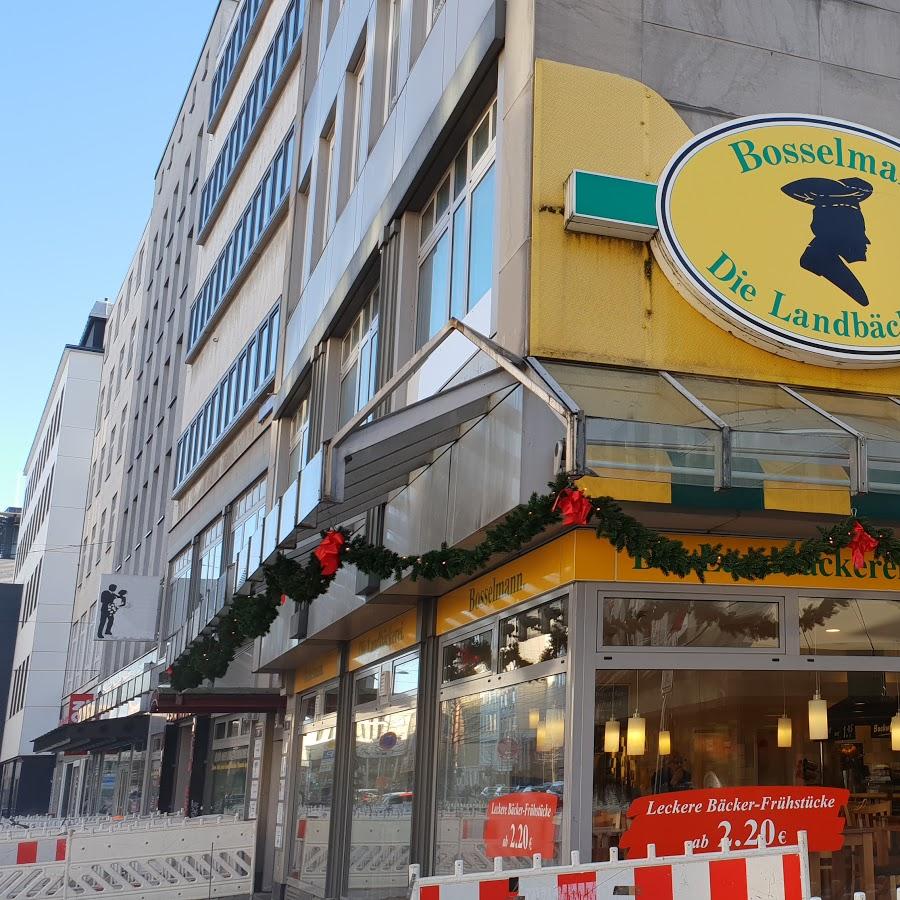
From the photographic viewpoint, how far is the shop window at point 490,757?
943cm

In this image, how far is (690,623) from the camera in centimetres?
939

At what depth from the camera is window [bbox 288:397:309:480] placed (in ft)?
63.2

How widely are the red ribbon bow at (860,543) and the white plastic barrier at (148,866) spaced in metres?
10.5

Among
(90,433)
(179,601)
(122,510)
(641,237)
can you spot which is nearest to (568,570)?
(641,237)

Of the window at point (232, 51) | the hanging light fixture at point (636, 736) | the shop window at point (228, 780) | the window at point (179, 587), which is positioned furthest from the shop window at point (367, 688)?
the window at point (232, 51)

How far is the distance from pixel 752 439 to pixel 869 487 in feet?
2.97

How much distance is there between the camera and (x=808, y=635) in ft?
31.4

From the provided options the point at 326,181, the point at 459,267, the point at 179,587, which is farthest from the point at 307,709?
the point at 179,587

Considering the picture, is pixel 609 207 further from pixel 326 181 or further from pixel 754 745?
pixel 326 181

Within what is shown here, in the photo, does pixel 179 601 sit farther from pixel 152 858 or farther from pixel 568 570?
pixel 568 570

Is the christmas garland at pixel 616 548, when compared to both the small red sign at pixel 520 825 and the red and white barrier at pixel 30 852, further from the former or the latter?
the red and white barrier at pixel 30 852

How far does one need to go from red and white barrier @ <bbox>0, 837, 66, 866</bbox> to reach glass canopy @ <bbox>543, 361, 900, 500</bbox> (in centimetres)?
1002

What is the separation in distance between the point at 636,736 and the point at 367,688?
282 inches

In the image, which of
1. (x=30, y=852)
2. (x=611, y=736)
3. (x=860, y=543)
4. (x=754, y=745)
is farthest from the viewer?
(x=30, y=852)
